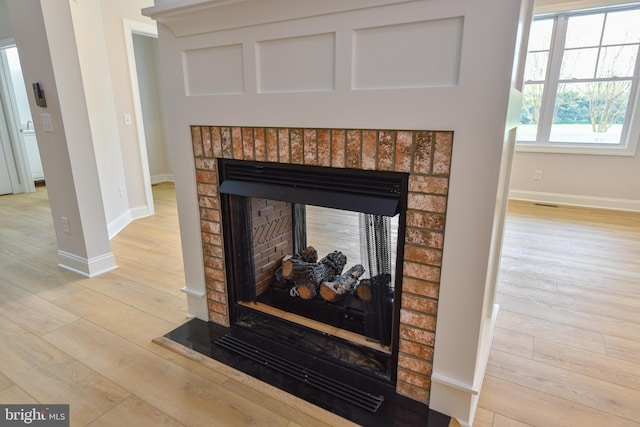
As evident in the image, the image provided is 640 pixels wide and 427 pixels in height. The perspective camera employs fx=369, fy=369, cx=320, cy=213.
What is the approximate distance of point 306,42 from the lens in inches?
52.9

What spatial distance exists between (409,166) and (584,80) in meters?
4.21

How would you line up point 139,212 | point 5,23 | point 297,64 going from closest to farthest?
point 297,64
point 139,212
point 5,23

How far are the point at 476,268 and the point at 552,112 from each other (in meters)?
4.16

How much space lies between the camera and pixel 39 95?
2391mm

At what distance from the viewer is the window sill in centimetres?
410

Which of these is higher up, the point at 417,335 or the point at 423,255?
the point at 423,255

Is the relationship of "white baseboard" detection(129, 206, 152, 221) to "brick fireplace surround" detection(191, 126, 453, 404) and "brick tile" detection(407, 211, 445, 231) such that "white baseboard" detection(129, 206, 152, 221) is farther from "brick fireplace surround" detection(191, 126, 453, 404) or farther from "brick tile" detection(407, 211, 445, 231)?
"brick tile" detection(407, 211, 445, 231)

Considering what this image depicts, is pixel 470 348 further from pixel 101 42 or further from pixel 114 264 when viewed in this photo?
pixel 101 42

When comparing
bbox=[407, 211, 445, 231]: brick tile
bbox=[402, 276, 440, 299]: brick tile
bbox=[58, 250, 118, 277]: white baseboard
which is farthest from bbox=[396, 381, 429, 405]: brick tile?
bbox=[58, 250, 118, 277]: white baseboard

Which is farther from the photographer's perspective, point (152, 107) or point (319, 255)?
point (152, 107)

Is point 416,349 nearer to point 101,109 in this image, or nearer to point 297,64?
point 297,64

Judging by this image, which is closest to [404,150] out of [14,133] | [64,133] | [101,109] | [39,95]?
[64,133]

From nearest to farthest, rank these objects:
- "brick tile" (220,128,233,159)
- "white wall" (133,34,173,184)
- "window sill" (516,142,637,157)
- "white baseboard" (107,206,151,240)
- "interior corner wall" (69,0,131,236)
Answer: "brick tile" (220,128,233,159), "interior corner wall" (69,0,131,236), "white baseboard" (107,206,151,240), "window sill" (516,142,637,157), "white wall" (133,34,173,184)

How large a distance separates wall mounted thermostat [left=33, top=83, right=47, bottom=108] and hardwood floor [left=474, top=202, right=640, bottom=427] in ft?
9.85
